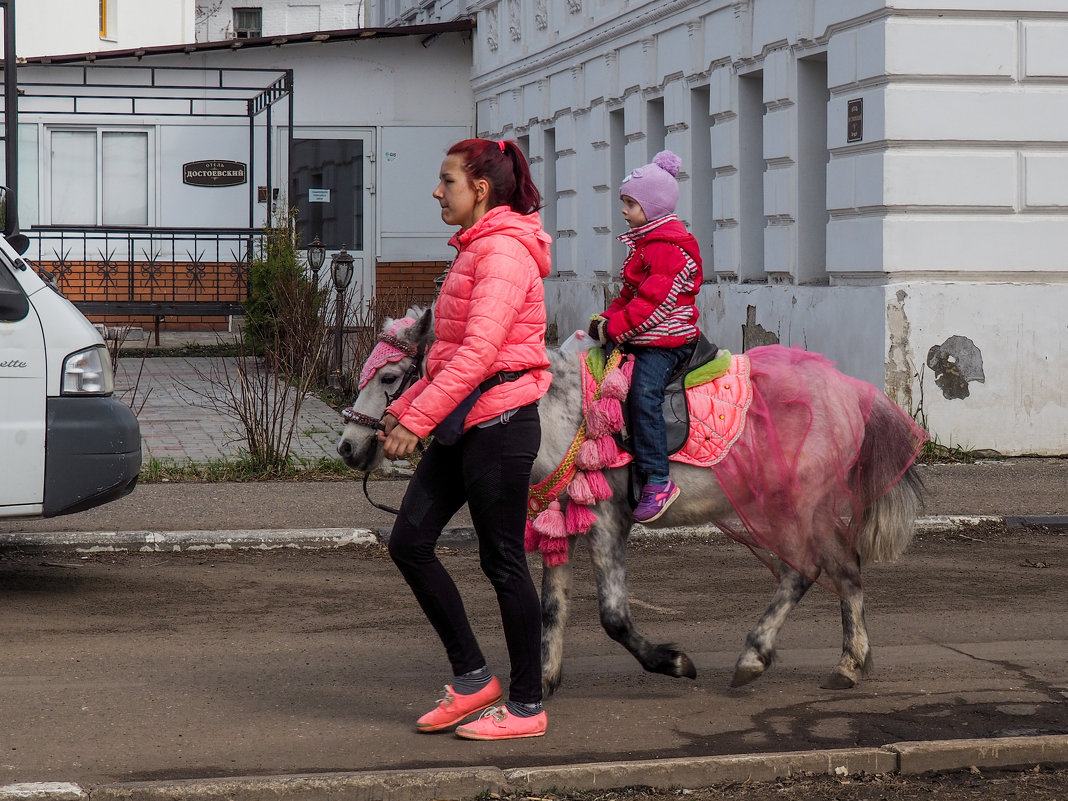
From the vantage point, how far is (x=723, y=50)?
16.9 m

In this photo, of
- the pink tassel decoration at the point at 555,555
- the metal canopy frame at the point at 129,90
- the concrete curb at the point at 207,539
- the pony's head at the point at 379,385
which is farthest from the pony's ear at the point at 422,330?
the metal canopy frame at the point at 129,90

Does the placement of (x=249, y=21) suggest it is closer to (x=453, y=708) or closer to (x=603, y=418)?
(x=603, y=418)

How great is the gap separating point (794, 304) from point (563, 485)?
926 centimetres

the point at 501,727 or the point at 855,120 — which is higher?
the point at 855,120

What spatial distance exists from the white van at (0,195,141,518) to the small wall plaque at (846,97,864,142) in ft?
25.3

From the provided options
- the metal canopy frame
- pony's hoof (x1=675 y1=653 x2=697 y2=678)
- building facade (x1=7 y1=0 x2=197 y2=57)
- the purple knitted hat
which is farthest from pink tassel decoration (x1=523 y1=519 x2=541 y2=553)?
building facade (x1=7 y1=0 x2=197 y2=57)

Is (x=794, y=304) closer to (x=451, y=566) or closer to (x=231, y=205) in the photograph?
(x=451, y=566)

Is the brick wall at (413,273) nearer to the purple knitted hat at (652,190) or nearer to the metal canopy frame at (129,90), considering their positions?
the metal canopy frame at (129,90)

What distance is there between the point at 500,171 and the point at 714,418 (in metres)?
1.40

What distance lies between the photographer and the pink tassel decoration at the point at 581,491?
5598 millimetres

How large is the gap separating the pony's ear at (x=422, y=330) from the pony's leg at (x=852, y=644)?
6.29 feet

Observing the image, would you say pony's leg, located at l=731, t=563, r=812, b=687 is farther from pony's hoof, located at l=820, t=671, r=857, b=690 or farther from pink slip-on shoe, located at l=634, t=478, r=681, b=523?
A: pink slip-on shoe, located at l=634, t=478, r=681, b=523

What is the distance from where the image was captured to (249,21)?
52875mm

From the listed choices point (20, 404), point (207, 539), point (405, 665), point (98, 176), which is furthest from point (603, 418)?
point (98, 176)
